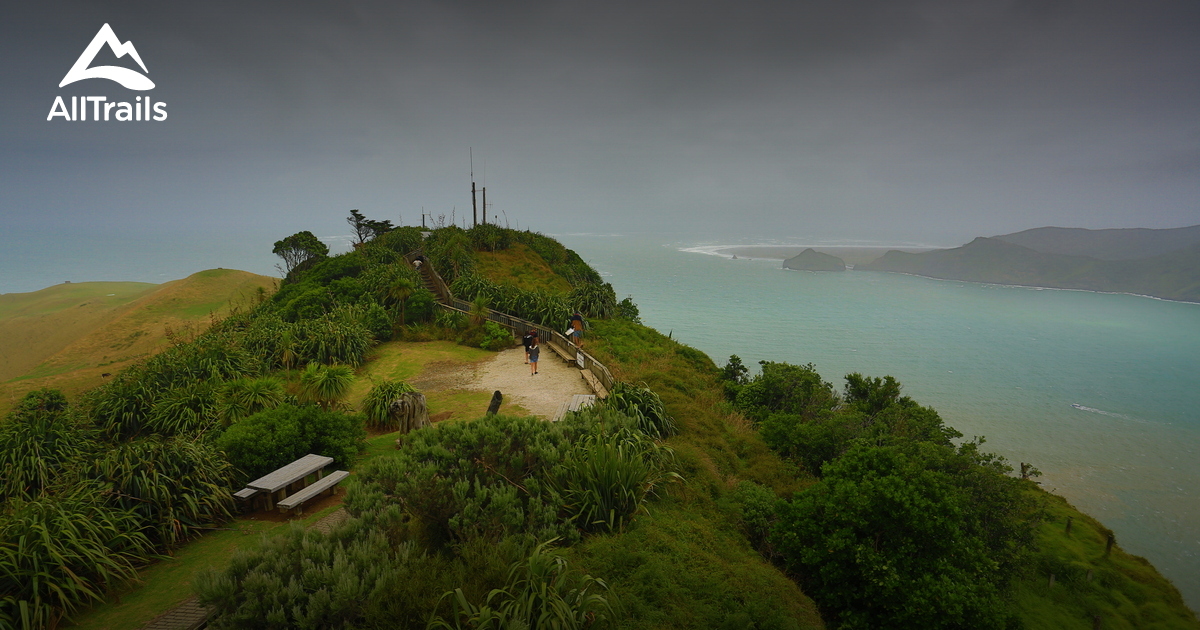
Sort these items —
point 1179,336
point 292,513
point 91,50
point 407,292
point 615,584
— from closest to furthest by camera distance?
1. point 615,584
2. point 292,513
3. point 91,50
4. point 407,292
5. point 1179,336

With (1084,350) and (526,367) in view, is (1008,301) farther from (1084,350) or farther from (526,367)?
(526,367)

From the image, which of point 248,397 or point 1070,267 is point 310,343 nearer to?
point 248,397

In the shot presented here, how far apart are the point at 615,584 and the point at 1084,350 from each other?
111 meters

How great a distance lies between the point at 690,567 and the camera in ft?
17.1

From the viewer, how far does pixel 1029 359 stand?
234ft

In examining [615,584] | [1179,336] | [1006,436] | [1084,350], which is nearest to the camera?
[615,584]

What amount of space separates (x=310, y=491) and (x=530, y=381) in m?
6.86

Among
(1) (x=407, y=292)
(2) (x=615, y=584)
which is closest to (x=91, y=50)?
(1) (x=407, y=292)

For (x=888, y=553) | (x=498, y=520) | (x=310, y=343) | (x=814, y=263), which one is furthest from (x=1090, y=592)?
(x=814, y=263)

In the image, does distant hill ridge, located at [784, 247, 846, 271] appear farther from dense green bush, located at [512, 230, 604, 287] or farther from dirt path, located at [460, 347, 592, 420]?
dirt path, located at [460, 347, 592, 420]

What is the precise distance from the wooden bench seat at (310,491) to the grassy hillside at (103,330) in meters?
19.1

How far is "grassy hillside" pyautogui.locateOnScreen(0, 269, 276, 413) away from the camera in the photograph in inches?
904

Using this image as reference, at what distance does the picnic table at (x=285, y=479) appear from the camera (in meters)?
6.41

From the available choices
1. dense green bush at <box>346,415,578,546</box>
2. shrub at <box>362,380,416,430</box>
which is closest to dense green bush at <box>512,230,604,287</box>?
shrub at <box>362,380,416,430</box>
